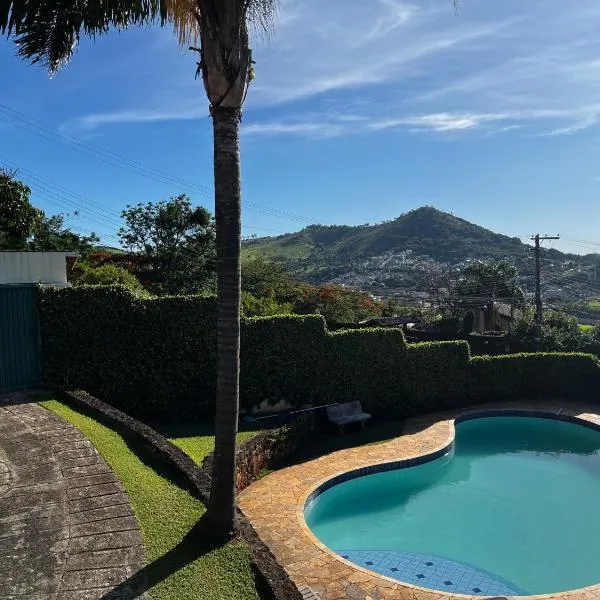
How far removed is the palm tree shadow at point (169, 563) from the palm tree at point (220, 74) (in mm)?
195

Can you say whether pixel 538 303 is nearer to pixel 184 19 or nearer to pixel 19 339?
pixel 19 339

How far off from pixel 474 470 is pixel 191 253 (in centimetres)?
1797

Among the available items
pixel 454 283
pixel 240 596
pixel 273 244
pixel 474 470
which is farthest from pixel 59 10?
pixel 273 244

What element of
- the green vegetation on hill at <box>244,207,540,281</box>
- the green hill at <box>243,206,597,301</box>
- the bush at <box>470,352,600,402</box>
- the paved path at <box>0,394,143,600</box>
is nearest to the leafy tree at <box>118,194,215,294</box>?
the bush at <box>470,352,600,402</box>

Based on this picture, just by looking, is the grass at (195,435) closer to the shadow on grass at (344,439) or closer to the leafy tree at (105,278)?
the shadow on grass at (344,439)

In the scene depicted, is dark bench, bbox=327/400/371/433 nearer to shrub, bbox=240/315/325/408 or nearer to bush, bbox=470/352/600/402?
shrub, bbox=240/315/325/408

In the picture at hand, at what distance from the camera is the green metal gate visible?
12.7m

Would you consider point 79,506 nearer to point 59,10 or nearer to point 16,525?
point 16,525

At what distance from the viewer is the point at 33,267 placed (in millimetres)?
13680

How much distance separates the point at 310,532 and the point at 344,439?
6348mm

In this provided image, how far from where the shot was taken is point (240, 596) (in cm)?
569

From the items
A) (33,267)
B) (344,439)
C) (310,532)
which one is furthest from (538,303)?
(33,267)

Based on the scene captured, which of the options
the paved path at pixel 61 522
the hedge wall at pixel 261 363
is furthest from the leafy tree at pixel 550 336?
the paved path at pixel 61 522

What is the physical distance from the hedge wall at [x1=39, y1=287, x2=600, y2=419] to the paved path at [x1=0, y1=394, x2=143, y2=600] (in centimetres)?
450
